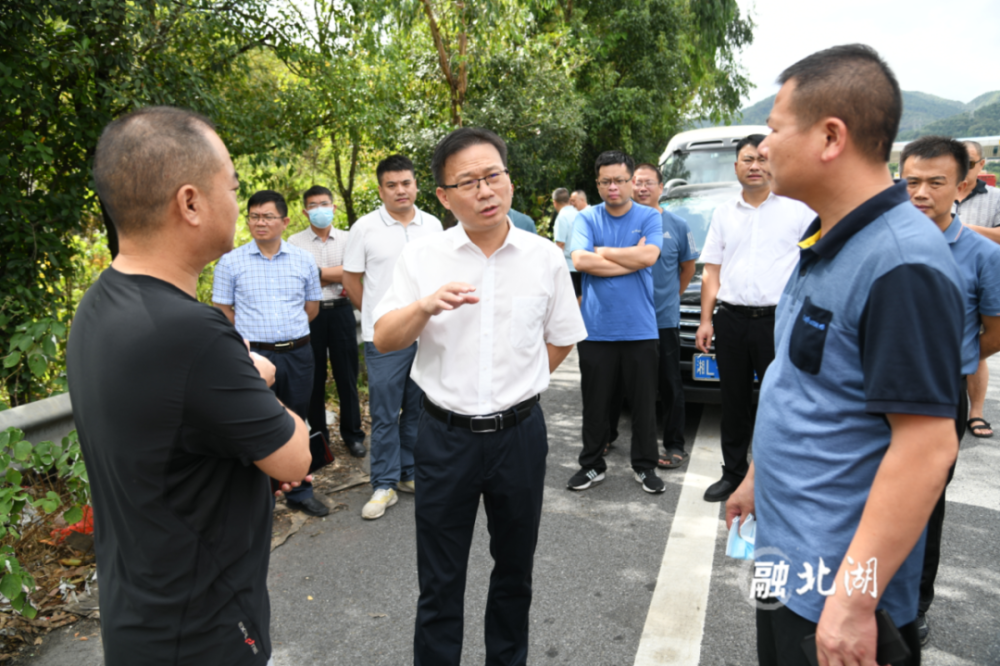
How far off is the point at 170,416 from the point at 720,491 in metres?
3.75

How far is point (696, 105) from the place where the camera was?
84.8ft

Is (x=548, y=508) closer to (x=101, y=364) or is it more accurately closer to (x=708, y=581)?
(x=708, y=581)

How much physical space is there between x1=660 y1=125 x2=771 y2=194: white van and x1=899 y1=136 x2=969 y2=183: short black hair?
5.81m

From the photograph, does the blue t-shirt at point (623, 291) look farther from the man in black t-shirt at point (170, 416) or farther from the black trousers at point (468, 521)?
the man in black t-shirt at point (170, 416)

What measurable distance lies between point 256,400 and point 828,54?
149cm

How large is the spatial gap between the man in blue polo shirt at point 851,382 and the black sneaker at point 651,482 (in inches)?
110

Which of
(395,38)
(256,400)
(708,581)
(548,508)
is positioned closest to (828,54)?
(256,400)

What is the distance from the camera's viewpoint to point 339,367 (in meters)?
5.47

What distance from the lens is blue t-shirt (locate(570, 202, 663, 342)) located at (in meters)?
4.48

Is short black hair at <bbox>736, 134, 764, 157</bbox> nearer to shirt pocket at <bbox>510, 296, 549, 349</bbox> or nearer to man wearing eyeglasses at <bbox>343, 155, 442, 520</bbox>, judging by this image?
man wearing eyeglasses at <bbox>343, 155, 442, 520</bbox>

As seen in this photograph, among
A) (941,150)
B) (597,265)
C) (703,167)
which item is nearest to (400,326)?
(597,265)

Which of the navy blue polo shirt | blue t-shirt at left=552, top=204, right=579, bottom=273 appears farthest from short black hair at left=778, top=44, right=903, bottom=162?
blue t-shirt at left=552, top=204, right=579, bottom=273

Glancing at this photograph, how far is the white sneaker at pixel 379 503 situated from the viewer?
4.19 metres

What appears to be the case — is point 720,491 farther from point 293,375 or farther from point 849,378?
point 849,378
